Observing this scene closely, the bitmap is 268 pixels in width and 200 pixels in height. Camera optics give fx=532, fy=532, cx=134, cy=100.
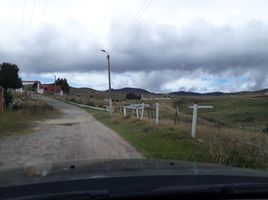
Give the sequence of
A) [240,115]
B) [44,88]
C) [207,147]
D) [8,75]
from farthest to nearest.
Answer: [44,88] < [8,75] < [240,115] < [207,147]

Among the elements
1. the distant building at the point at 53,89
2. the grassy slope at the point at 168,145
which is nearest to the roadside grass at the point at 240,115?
the grassy slope at the point at 168,145

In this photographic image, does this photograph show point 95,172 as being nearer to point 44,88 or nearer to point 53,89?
point 53,89

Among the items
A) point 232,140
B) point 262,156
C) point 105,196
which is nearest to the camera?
point 105,196

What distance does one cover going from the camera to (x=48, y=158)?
15.2m

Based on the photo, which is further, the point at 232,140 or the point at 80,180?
the point at 232,140

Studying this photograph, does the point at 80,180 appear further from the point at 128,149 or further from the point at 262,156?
the point at 128,149

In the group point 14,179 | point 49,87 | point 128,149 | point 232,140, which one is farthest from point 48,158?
point 49,87

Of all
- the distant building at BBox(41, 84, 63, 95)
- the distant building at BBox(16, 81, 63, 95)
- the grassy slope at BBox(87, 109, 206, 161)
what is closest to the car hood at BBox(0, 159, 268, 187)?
the grassy slope at BBox(87, 109, 206, 161)

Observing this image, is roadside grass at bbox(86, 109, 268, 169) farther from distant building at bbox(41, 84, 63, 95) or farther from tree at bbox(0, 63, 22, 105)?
distant building at bbox(41, 84, 63, 95)

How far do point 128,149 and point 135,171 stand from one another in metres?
13.7

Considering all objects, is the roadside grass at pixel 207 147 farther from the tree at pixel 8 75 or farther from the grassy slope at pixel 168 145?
the tree at pixel 8 75

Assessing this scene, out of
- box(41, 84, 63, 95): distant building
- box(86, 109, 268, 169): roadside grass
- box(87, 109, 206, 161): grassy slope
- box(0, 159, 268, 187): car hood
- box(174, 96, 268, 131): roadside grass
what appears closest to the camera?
box(0, 159, 268, 187): car hood

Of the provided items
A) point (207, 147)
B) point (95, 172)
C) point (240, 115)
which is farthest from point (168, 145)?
point (240, 115)

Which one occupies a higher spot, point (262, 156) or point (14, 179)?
point (14, 179)
